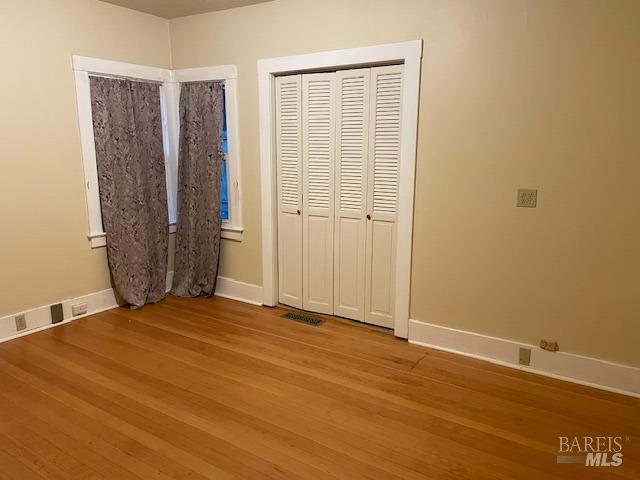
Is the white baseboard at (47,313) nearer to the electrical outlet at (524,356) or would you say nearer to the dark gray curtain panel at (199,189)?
the dark gray curtain panel at (199,189)

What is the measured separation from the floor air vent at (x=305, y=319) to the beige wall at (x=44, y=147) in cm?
178

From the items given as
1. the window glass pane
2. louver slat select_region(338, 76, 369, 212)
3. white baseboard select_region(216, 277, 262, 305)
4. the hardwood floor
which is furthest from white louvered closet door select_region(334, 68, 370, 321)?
the window glass pane

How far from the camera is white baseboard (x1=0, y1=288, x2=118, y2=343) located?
3.41 metres

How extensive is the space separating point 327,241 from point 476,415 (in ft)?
5.98

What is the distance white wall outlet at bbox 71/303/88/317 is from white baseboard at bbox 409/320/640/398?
9.15 feet

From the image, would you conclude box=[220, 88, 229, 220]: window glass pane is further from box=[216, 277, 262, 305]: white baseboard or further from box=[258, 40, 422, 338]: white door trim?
box=[216, 277, 262, 305]: white baseboard

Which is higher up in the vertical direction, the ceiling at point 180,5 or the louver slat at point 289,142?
the ceiling at point 180,5

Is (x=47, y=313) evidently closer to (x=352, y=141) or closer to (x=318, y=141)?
(x=318, y=141)

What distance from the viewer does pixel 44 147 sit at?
3475 mm

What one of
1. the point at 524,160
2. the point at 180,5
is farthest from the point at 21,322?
the point at 524,160

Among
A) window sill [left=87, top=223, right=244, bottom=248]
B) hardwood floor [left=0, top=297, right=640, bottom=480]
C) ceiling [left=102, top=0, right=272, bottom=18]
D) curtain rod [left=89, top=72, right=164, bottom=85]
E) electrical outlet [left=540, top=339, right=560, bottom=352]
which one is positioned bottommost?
hardwood floor [left=0, top=297, right=640, bottom=480]

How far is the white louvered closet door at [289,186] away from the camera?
3.79m

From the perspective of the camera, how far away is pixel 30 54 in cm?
332

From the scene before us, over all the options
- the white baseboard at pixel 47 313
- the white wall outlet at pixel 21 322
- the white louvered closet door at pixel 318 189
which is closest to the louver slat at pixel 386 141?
the white louvered closet door at pixel 318 189
